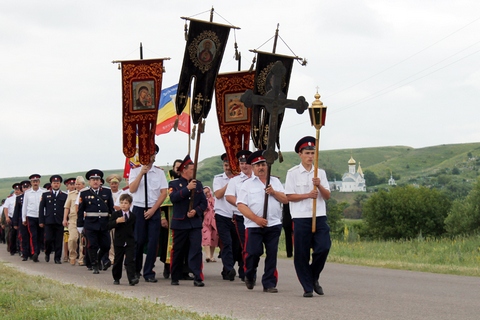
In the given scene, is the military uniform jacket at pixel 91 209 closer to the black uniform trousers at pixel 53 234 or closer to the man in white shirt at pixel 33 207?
the black uniform trousers at pixel 53 234

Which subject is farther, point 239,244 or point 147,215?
point 239,244

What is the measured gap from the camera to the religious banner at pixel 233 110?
16.4m

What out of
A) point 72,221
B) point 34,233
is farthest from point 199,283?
point 34,233

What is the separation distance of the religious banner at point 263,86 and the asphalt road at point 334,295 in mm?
2464

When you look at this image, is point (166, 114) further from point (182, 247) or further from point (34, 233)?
point (182, 247)

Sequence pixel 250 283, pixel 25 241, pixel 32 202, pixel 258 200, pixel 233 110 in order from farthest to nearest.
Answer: pixel 25 241, pixel 32 202, pixel 233 110, pixel 250 283, pixel 258 200

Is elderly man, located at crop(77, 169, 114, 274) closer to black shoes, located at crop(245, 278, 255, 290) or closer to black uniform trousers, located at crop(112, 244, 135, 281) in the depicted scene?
black uniform trousers, located at crop(112, 244, 135, 281)

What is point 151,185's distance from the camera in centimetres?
1428

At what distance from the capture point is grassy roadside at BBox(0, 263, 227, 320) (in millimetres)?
8656

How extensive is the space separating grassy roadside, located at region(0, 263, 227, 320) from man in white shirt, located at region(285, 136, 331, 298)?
7.90ft

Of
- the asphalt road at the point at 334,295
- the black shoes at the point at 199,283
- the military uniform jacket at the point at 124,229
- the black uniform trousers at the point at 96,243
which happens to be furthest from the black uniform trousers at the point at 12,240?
the black shoes at the point at 199,283

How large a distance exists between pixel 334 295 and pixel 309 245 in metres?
0.70

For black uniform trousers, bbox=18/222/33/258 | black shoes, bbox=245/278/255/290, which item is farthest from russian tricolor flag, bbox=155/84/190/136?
black shoes, bbox=245/278/255/290

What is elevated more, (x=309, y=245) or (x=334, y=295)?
(x=309, y=245)
